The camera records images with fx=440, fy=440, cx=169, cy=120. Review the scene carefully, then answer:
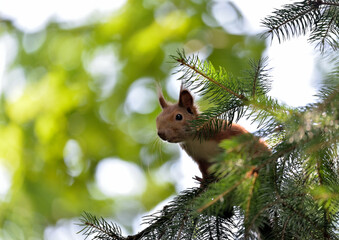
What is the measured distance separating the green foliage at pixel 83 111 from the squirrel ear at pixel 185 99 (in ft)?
4.88

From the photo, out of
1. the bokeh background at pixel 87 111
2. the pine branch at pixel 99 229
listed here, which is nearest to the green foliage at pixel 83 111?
the bokeh background at pixel 87 111

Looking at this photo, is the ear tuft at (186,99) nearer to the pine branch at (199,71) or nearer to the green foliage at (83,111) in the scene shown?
the pine branch at (199,71)

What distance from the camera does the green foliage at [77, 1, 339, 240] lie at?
0.97m

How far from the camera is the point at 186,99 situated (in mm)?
2096

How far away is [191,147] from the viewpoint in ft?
7.01

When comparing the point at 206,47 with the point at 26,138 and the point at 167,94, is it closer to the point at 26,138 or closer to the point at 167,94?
the point at 167,94

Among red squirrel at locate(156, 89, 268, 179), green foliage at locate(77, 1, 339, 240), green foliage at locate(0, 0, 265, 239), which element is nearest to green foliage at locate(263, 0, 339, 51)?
green foliage at locate(77, 1, 339, 240)

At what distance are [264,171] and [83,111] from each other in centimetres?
297

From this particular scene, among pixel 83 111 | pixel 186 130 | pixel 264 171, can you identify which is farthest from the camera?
pixel 83 111

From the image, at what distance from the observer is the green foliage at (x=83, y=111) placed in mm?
3619

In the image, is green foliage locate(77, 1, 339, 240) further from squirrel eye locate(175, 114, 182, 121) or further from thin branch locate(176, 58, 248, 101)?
squirrel eye locate(175, 114, 182, 121)

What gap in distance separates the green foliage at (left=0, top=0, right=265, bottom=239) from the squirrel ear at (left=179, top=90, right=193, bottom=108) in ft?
4.88

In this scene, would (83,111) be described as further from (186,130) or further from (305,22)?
(305,22)

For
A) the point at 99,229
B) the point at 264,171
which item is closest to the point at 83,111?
the point at 99,229
